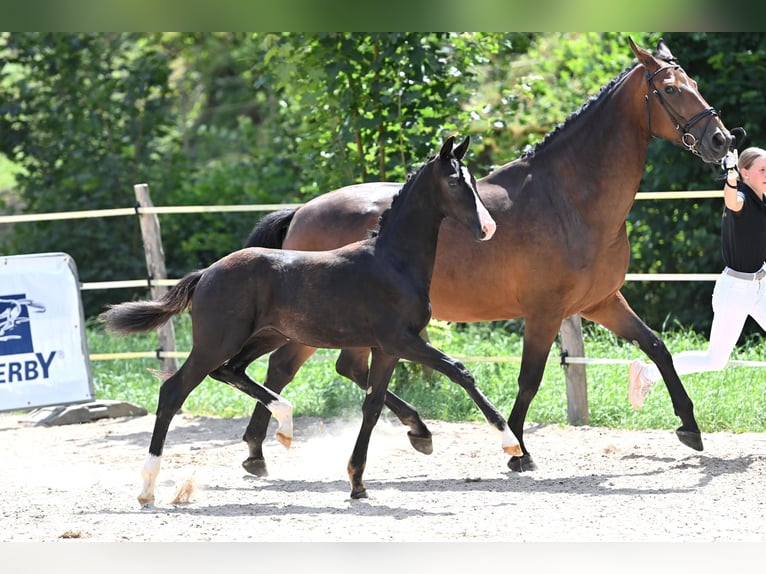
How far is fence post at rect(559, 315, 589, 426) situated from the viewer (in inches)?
284

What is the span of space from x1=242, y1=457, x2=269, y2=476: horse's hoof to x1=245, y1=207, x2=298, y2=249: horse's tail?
133cm

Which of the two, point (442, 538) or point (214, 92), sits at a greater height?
point (214, 92)

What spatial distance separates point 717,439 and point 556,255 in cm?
170

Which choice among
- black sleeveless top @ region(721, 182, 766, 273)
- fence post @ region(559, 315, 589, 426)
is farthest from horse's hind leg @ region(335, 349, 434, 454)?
black sleeveless top @ region(721, 182, 766, 273)

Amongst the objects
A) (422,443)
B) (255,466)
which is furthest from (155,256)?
(422,443)

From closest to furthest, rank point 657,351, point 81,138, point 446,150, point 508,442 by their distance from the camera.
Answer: point 508,442 < point 446,150 < point 657,351 < point 81,138

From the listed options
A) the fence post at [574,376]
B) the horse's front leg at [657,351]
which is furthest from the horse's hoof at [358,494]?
the fence post at [574,376]

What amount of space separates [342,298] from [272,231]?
161 centimetres

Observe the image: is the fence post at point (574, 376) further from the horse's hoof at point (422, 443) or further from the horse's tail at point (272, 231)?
the horse's tail at point (272, 231)

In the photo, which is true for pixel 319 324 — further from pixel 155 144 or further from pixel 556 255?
pixel 155 144

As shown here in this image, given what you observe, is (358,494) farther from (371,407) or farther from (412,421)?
(412,421)

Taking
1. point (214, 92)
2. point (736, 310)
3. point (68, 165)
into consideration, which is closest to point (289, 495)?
point (736, 310)

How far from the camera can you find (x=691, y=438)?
5.95 meters
